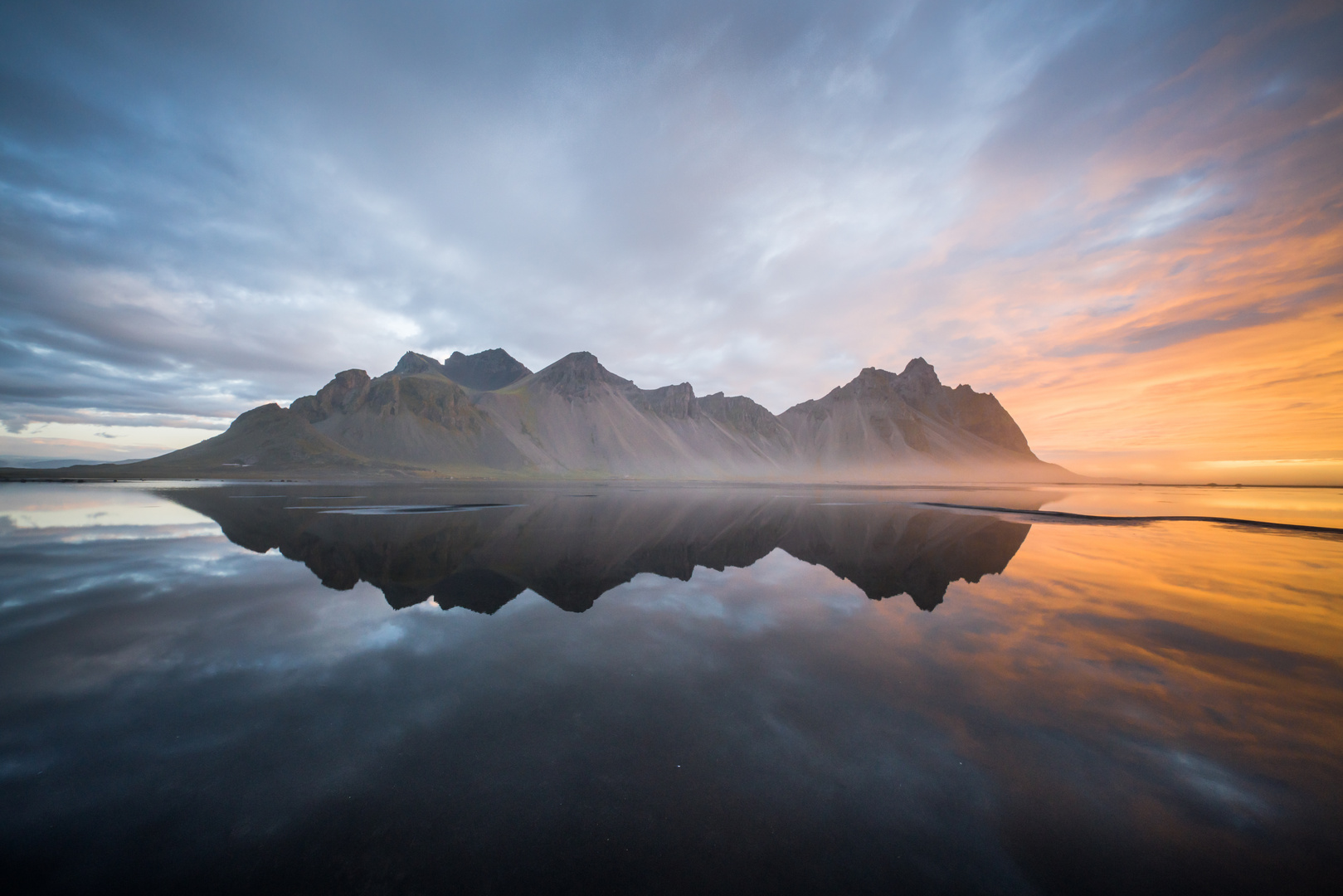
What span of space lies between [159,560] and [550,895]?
2411 cm

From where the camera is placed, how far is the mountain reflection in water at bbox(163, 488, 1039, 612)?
16375 millimetres

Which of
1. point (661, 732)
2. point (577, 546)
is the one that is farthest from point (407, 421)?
point (661, 732)

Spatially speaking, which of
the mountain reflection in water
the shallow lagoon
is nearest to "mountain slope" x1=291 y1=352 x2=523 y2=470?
the mountain reflection in water

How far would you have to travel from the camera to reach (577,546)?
78.5ft

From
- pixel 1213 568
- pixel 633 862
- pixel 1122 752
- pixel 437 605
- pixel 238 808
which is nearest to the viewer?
pixel 633 862

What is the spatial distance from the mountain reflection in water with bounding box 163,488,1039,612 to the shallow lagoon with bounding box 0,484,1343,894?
446mm

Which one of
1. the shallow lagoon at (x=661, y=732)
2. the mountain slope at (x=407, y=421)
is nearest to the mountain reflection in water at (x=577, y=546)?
Answer: the shallow lagoon at (x=661, y=732)

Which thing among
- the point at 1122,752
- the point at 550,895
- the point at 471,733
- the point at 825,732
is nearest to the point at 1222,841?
the point at 1122,752

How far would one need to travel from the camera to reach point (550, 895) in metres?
4.46

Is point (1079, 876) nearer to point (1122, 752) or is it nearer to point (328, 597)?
point (1122, 752)

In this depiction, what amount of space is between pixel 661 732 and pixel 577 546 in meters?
17.1

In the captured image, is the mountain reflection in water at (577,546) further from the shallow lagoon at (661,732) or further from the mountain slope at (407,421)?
the mountain slope at (407,421)

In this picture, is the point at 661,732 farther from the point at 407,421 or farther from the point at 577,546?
the point at 407,421

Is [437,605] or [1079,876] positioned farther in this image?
[437,605]
